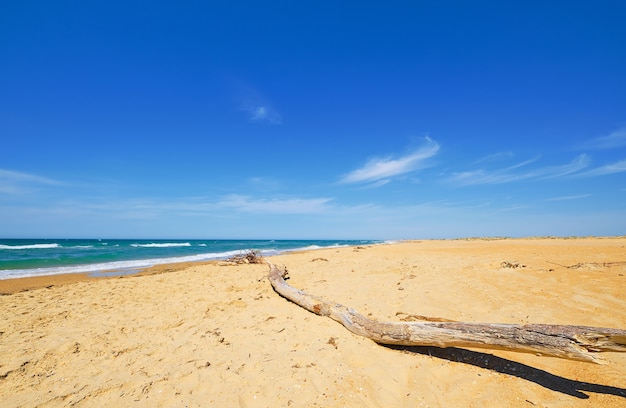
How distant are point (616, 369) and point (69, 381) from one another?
6535 millimetres

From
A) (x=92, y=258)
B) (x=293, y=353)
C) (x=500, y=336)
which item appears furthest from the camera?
(x=92, y=258)

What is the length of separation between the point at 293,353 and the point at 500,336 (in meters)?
2.62

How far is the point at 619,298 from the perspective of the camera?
5273 mm

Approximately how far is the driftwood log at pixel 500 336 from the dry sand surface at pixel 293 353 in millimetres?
222

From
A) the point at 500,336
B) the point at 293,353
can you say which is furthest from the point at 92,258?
the point at 500,336

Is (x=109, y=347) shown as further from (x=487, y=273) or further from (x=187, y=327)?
(x=487, y=273)

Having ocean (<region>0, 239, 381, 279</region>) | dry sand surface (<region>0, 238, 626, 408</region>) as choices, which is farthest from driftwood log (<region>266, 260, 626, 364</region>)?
ocean (<region>0, 239, 381, 279</region>)

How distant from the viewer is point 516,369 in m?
3.39

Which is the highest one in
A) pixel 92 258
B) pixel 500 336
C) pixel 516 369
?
pixel 92 258

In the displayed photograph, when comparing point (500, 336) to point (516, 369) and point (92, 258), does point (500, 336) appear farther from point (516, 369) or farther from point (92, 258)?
point (92, 258)

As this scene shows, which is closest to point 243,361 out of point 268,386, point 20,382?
point 268,386

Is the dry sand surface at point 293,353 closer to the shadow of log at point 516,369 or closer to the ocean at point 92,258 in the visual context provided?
the shadow of log at point 516,369

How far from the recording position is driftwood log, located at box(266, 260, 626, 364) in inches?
112

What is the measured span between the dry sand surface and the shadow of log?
1 cm
